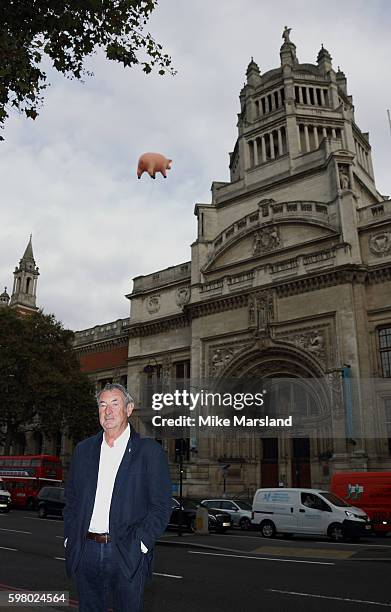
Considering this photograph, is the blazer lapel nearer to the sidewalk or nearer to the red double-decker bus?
the sidewalk

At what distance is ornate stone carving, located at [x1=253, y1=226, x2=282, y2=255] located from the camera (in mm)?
34969

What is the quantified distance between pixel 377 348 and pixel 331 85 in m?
25.6

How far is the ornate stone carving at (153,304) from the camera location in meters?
41.9

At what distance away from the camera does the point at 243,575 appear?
1038cm

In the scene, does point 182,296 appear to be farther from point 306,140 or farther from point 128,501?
point 128,501

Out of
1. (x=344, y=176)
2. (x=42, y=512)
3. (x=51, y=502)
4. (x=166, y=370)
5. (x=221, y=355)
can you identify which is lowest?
(x=42, y=512)

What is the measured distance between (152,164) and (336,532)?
14.4 metres

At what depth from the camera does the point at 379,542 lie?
18609mm

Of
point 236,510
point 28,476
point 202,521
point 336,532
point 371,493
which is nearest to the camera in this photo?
point 336,532

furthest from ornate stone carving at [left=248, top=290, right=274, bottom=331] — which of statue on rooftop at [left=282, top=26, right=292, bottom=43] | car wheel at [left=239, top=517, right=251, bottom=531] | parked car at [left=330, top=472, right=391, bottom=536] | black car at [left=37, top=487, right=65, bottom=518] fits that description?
statue on rooftop at [left=282, top=26, right=292, bottom=43]

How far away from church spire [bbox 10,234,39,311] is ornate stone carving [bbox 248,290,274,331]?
49781 millimetres

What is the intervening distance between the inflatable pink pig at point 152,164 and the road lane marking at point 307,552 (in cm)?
1161

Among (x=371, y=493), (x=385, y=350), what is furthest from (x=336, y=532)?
(x=385, y=350)

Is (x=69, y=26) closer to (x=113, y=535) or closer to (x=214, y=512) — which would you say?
(x=113, y=535)
